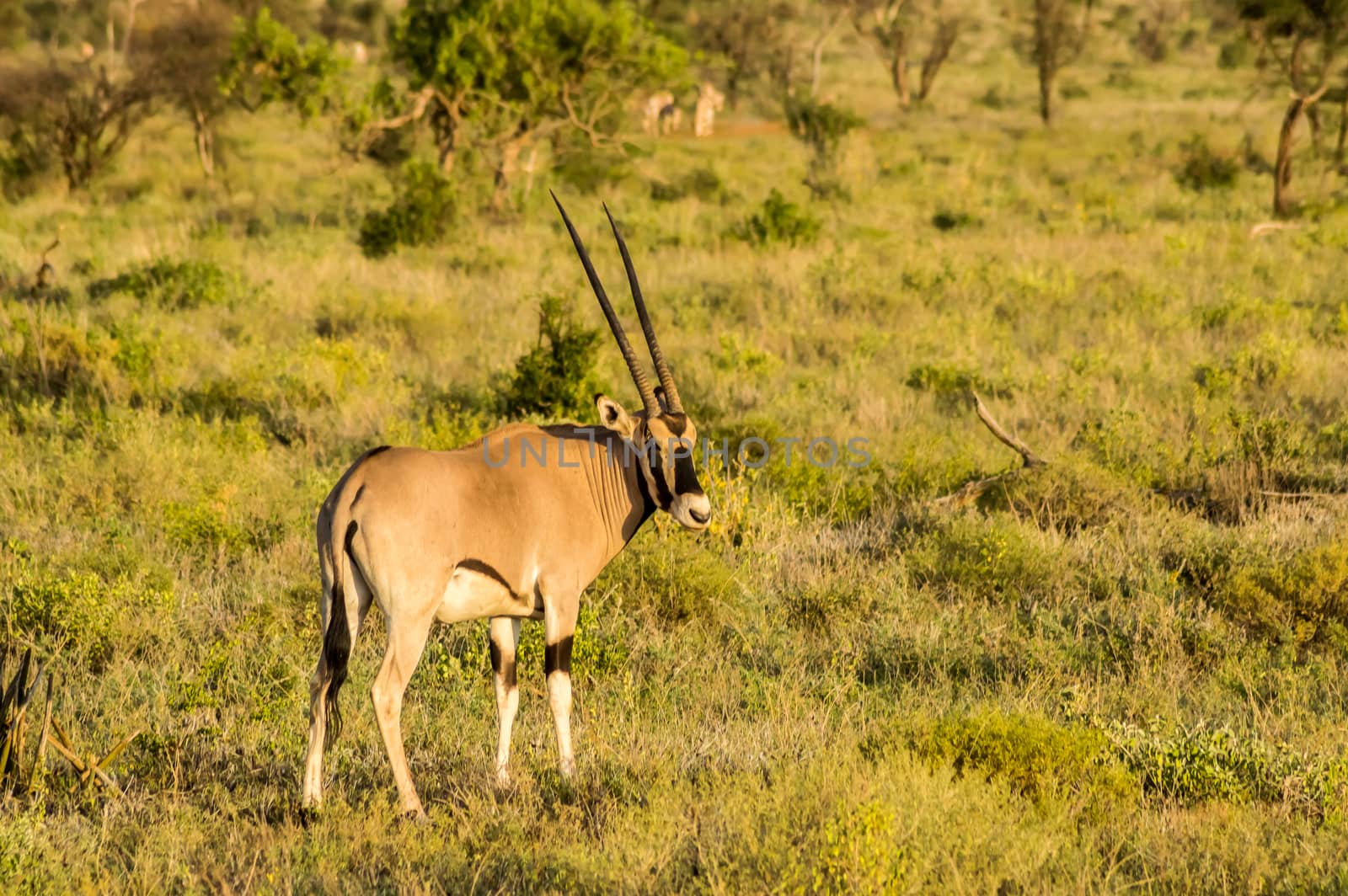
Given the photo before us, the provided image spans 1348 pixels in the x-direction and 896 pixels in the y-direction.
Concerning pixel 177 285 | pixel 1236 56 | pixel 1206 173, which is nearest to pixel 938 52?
pixel 1236 56

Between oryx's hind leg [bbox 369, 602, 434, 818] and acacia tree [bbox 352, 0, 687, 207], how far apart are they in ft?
58.4

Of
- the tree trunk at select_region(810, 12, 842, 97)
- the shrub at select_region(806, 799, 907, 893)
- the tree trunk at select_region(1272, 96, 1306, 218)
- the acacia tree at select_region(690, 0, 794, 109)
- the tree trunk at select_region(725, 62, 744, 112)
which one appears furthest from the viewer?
the tree trunk at select_region(725, 62, 744, 112)

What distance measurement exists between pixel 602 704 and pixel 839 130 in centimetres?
1983

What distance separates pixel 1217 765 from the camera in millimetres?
4797

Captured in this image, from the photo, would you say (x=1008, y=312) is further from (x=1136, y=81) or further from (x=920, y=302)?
(x=1136, y=81)

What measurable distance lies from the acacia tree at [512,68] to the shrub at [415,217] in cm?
273

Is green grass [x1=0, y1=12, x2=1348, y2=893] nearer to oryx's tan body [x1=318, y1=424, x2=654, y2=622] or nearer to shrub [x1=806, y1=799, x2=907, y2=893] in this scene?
shrub [x1=806, y1=799, x2=907, y2=893]

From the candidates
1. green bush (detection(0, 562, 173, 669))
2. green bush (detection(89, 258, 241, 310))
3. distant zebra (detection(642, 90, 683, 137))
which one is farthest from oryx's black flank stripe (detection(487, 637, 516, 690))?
distant zebra (detection(642, 90, 683, 137))

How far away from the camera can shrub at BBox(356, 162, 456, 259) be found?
18078mm

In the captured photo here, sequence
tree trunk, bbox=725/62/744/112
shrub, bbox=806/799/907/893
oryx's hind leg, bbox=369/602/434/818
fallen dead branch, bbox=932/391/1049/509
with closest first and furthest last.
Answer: shrub, bbox=806/799/907/893
oryx's hind leg, bbox=369/602/434/818
fallen dead branch, bbox=932/391/1049/509
tree trunk, bbox=725/62/744/112

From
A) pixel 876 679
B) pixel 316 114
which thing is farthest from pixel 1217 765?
pixel 316 114

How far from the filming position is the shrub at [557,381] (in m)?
10.2

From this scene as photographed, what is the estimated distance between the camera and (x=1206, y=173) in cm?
2445

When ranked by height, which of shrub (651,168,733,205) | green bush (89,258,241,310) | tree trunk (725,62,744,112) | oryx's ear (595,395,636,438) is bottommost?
green bush (89,258,241,310)
